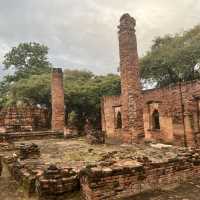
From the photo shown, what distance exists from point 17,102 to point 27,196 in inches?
855

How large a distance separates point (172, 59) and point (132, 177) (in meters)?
20.6

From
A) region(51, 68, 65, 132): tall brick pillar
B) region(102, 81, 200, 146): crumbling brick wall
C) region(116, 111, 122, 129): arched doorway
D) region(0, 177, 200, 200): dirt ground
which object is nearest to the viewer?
region(0, 177, 200, 200): dirt ground

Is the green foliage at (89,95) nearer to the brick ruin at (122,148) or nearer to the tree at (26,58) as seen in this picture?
the brick ruin at (122,148)

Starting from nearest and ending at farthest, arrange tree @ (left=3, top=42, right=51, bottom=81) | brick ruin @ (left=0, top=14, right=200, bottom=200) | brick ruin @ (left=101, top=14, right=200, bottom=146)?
brick ruin @ (left=0, top=14, right=200, bottom=200)
brick ruin @ (left=101, top=14, right=200, bottom=146)
tree @ (left=3, top=42, right=51, bottom=81)

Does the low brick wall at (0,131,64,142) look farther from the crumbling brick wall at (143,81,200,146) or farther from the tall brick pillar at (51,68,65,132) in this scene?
the crumbling brick wall at (143,81,200,146)

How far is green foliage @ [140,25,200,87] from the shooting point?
926 inches

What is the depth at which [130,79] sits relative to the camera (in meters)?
10.5

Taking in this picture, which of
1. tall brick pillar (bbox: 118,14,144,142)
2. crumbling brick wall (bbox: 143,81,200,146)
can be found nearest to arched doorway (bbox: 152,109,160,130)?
crumbling brick wall (bbox: 143,81,200,146)

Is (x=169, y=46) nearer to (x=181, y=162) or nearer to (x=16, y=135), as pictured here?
(x=16, y=135)

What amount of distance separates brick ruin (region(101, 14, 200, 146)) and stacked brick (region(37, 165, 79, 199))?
212 inches

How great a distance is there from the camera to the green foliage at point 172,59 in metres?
23.5

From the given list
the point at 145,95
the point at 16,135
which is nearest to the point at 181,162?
the point at 145,95

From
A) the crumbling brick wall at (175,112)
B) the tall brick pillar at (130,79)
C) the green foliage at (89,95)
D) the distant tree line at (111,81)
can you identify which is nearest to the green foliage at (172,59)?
the distant tree line at (111,81)

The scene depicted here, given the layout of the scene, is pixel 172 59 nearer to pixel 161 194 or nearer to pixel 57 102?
pixel 57 102
